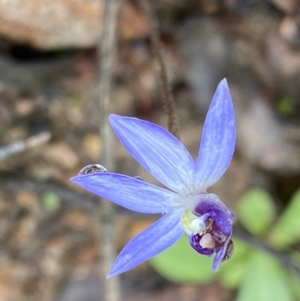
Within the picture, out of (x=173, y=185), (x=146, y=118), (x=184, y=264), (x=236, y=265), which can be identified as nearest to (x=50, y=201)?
(x=146, y=118)

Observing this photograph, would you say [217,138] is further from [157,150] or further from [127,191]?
[127,191]

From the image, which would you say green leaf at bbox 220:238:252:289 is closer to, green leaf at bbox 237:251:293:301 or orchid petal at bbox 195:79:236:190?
green leaf at bbox 237:251:293:301

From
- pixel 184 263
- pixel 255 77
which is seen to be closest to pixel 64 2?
pixel 255 77

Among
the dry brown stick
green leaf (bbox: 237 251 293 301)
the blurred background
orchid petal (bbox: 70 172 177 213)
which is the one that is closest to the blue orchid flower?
orchid petal (bbox: 70 172 177 213)

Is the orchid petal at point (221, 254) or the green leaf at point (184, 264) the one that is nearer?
the orchid petal at point (221, 254)

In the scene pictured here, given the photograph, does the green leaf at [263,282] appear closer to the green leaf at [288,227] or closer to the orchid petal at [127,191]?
the green leaf at [288,227]

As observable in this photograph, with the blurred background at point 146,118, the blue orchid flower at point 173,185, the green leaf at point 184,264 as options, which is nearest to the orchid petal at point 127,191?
the blue orchid flower at point 173,185

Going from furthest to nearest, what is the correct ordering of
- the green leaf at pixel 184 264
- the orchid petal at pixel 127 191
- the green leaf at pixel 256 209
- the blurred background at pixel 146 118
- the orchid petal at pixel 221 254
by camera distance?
the green leaf at pixel 256 209 → the green leaf at pixel 184 264 → the blurred background at pixel 146 118 → the orchid petal at pixel 221 254 → the orchid petal at pixel 127 191

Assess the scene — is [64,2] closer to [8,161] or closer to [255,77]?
[8,161]
